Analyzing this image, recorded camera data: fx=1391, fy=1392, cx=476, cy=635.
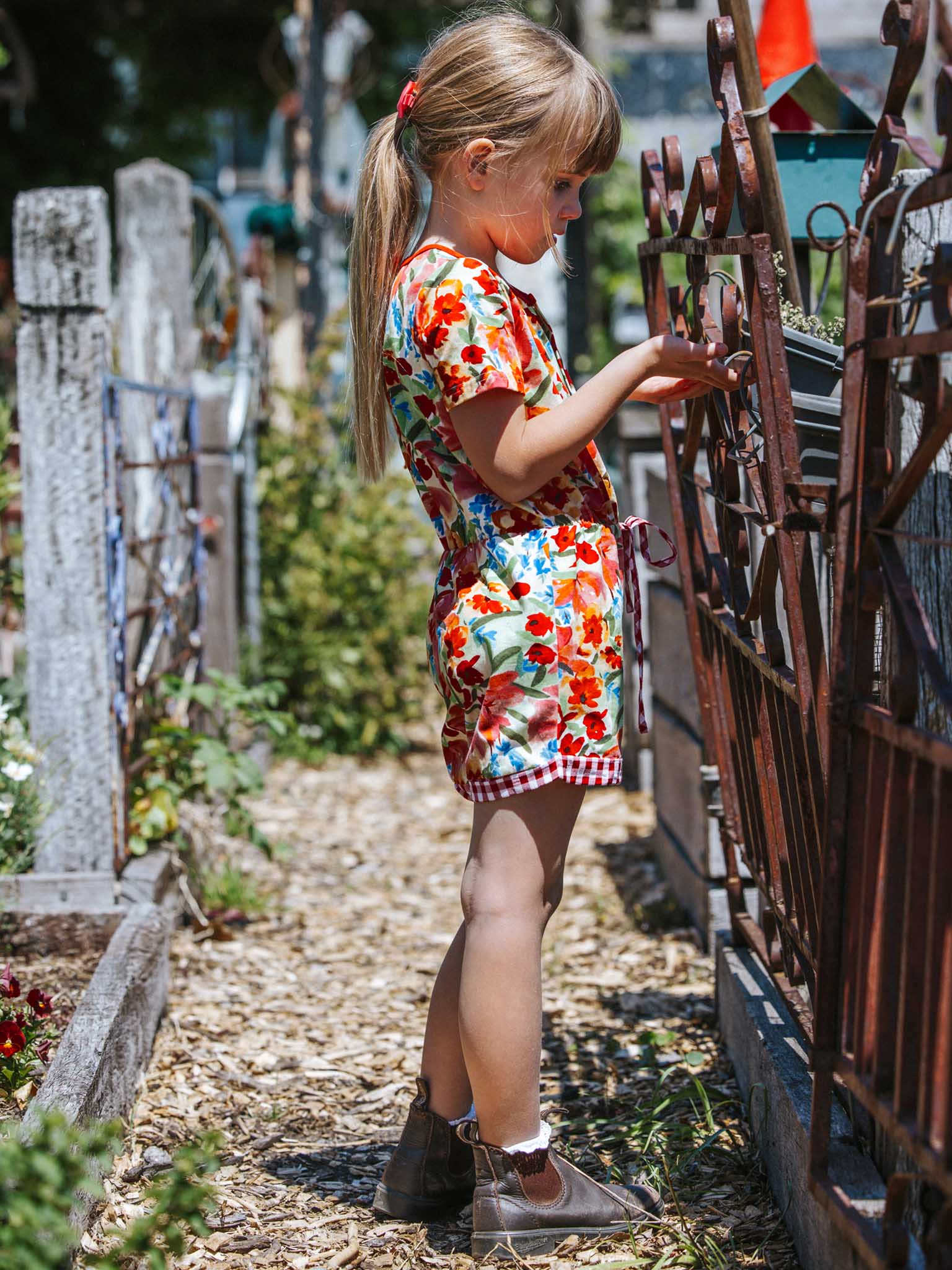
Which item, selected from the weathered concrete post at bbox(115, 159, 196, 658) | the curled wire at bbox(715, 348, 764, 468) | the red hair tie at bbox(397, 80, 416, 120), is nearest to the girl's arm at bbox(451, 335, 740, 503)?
the curled wire at bbox(715, 348, 764, 468)

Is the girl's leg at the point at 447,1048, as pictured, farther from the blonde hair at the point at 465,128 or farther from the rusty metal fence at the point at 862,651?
the blonde hair at the point at 465,128

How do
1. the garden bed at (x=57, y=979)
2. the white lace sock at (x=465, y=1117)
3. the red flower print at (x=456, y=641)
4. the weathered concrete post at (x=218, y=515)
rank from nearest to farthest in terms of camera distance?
the red flower print at (x=456, y=641) < the white lace sock at (x=465, y=1117) < the garden bed at (x=57, y=979) < the weathered concrete post at (x=218, y=515)

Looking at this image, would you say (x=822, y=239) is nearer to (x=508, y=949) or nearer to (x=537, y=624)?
(x=537, y=624)

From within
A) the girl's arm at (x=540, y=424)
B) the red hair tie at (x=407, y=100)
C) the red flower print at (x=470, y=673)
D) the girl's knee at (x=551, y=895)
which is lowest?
the girl's knee at (x=551, y=895)

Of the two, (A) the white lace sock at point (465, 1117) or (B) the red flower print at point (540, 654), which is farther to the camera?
(A) the white lace sock at point (465, 1117)

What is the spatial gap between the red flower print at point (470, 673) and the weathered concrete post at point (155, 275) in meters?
3.10

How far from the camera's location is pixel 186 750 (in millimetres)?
3768

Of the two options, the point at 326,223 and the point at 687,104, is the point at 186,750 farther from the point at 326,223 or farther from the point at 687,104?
the point at 687,104

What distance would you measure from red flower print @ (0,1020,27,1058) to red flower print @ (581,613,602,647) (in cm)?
114

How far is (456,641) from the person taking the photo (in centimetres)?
190

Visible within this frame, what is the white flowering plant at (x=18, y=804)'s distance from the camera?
3.15m

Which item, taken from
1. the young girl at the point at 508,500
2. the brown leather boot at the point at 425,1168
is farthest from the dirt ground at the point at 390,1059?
the young girl at the point at 508,500

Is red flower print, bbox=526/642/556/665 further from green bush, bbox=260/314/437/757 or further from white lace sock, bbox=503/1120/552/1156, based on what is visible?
green bush, bbox=260/314/437/757

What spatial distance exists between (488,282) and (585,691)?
558 mm
